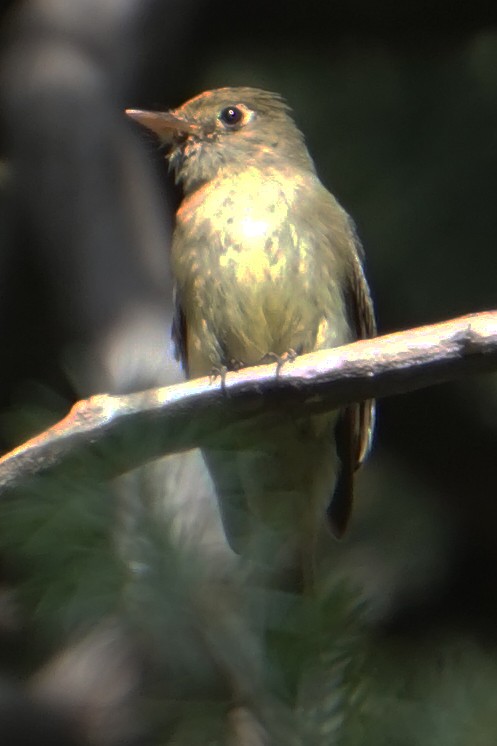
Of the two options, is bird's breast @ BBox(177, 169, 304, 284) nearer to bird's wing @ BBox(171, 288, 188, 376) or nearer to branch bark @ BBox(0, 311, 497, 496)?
bird's wing @ BBox(171, 288, 188, 376)

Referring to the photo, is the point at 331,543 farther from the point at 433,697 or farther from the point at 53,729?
the point at 433,697

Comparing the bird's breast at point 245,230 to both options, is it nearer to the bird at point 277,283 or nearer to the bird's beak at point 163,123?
the bird at point 277,283

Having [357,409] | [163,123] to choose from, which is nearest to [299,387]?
[357,409]

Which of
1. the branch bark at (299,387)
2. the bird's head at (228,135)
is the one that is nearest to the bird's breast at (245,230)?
the bird's head at (228,135)

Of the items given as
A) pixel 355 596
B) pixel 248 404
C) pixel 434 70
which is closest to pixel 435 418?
pixel 434 70

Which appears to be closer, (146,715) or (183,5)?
(146,715)
